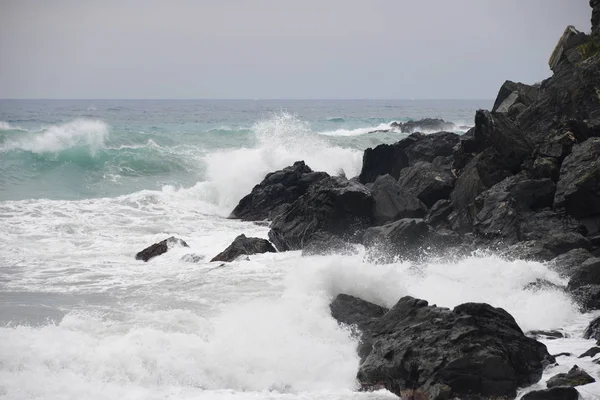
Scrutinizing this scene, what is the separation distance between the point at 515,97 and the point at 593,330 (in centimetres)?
1380

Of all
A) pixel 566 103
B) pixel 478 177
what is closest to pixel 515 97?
pixel 566 103

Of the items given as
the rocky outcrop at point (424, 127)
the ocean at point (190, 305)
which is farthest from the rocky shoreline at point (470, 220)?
the rocky outcrop at point (424, 127)

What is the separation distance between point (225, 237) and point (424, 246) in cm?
572

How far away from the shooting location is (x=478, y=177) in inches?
564

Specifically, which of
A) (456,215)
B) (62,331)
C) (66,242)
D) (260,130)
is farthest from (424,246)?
(260,130)

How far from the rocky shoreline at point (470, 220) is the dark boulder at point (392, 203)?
0.03m

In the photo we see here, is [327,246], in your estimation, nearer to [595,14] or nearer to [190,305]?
[190,305]

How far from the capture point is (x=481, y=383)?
644cm

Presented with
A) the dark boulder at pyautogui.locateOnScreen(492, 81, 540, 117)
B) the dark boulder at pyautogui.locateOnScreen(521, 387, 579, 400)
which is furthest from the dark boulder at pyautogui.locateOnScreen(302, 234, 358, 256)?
the dark boulder at pyautogui.locateOnScreen(492, 81, 540, 117)

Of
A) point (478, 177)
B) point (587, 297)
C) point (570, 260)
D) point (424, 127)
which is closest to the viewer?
point (587, 297)

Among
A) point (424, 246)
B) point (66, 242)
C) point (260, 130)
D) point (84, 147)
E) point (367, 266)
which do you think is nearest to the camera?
point (367, 266)

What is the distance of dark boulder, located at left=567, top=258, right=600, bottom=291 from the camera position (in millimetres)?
9664

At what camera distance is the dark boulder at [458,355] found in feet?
21.2

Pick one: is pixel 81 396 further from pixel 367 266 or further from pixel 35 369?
pixel 367 266
